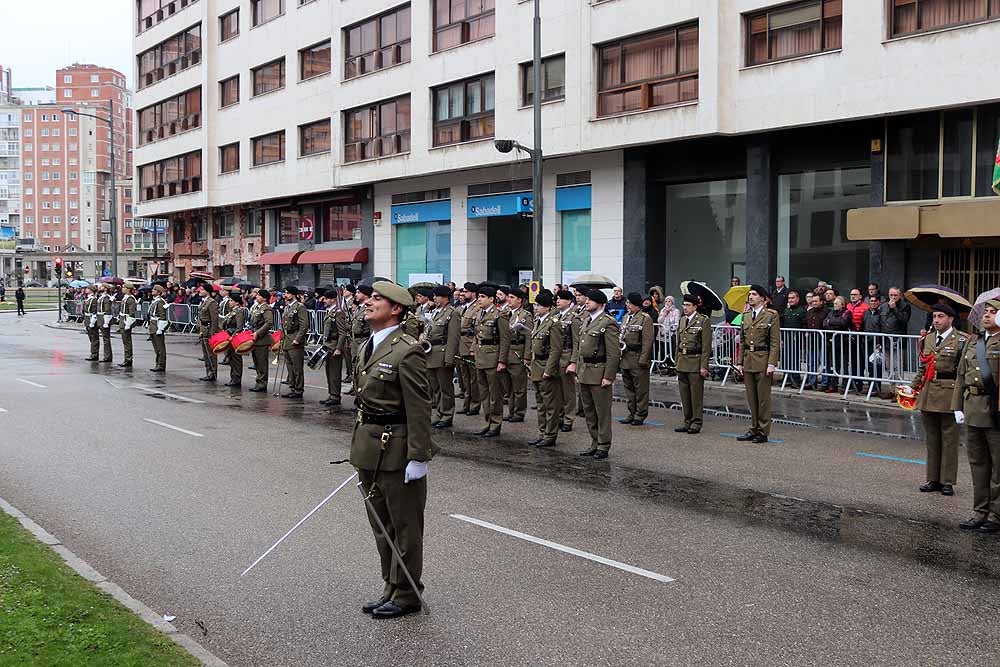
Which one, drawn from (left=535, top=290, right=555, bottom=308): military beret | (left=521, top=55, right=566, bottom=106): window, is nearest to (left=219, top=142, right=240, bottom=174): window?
(left=521, top=55, right=566, bottom=106): window

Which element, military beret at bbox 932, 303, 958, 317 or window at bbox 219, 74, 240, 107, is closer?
military beret at bbox 932, 303, 958, 317

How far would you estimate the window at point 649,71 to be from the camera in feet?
83.6

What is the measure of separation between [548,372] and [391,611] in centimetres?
737

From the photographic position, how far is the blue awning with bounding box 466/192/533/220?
30.1 metres

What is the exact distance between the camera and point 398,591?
6.60m

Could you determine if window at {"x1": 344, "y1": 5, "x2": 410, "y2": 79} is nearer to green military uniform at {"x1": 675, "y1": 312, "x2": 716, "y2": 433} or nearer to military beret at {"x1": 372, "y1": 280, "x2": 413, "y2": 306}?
green military uniform at {"x1": 675, "y1": 312, "x2": 716, "y2": 433}

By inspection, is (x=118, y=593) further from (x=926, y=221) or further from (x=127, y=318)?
(x=127, y=318)

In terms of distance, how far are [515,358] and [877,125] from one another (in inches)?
465

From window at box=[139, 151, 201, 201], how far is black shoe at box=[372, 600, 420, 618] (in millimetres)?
46072

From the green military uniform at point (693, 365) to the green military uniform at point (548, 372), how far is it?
81.6 inches

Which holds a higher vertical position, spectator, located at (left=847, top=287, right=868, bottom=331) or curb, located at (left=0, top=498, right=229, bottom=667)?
spectator, located at (left=847, top=287, right=868, bottom=331)

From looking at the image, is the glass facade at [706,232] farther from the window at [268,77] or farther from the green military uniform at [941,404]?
the window at [268,77]

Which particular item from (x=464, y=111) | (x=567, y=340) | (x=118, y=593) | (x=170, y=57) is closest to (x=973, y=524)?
(x=567, y=340)

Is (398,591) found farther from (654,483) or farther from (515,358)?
(515,358)
